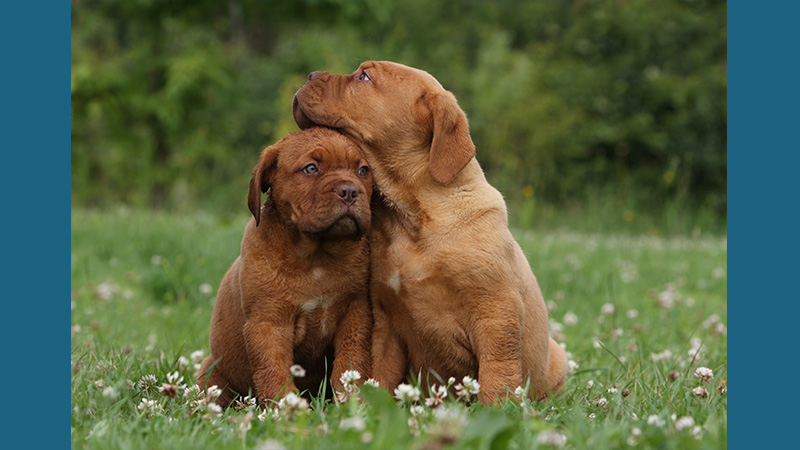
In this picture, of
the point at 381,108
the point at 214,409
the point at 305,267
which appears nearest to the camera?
the point at 214,409

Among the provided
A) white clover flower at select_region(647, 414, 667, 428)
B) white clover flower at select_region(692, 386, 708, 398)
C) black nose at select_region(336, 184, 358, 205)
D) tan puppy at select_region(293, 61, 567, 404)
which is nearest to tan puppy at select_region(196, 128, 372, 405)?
black nose at select_region(336, 184, 358, 205)

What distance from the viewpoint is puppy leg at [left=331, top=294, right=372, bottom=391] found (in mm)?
3318

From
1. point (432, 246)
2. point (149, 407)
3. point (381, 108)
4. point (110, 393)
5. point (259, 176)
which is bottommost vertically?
point (149, 407)

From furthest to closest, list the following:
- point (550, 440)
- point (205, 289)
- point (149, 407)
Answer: point (205, 289) < point (149, 407) < point (550, 440)

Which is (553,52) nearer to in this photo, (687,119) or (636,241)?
(687,119)

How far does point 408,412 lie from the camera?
2.97m

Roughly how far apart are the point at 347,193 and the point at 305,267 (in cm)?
41

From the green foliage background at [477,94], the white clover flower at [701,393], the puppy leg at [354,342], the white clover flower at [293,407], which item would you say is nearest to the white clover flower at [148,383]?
the puppy leg at [354,342]

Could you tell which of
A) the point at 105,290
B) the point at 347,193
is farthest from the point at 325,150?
the point at 105,290

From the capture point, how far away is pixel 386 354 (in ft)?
11.2

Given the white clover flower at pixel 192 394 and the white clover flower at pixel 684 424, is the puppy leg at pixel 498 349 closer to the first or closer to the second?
the white clover flower at pixel 684 424

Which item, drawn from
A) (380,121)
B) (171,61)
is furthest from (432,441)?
(171,61)

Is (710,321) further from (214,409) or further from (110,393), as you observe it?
(110,393)

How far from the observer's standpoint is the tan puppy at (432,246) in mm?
3209
